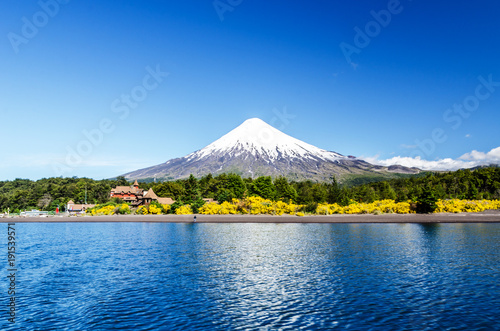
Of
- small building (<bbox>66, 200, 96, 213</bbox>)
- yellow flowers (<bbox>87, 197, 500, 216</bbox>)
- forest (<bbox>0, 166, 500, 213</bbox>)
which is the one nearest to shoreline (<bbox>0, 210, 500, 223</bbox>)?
yellow flowers (<bbox>87, 197, 500, 216</bbox>)

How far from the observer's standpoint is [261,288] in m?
19.0

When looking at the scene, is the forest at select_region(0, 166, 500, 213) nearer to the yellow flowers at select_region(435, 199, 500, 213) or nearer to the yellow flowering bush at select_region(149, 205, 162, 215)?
the yellow flowering bush at select_region(149, 205, 162, 215)

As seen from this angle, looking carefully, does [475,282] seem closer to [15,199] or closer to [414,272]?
[414,272]

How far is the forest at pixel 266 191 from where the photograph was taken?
92125 millimetres

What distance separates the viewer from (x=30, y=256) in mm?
30578

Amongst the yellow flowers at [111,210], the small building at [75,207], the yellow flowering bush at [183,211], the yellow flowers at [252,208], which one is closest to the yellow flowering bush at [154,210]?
the yellow flowering bush at [183,211]

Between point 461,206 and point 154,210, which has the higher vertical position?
point 154,210

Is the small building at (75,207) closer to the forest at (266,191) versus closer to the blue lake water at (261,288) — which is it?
the forest at (266,191)

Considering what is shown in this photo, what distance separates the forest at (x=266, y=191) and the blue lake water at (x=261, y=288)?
5916cm

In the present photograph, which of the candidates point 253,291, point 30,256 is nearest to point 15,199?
point 30,256

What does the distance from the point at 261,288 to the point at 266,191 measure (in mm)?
75368

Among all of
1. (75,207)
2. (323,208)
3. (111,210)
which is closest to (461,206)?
(323,208)

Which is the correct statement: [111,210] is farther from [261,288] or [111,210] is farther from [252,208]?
[261,288]

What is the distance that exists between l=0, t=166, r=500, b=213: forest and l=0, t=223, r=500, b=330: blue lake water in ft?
194
